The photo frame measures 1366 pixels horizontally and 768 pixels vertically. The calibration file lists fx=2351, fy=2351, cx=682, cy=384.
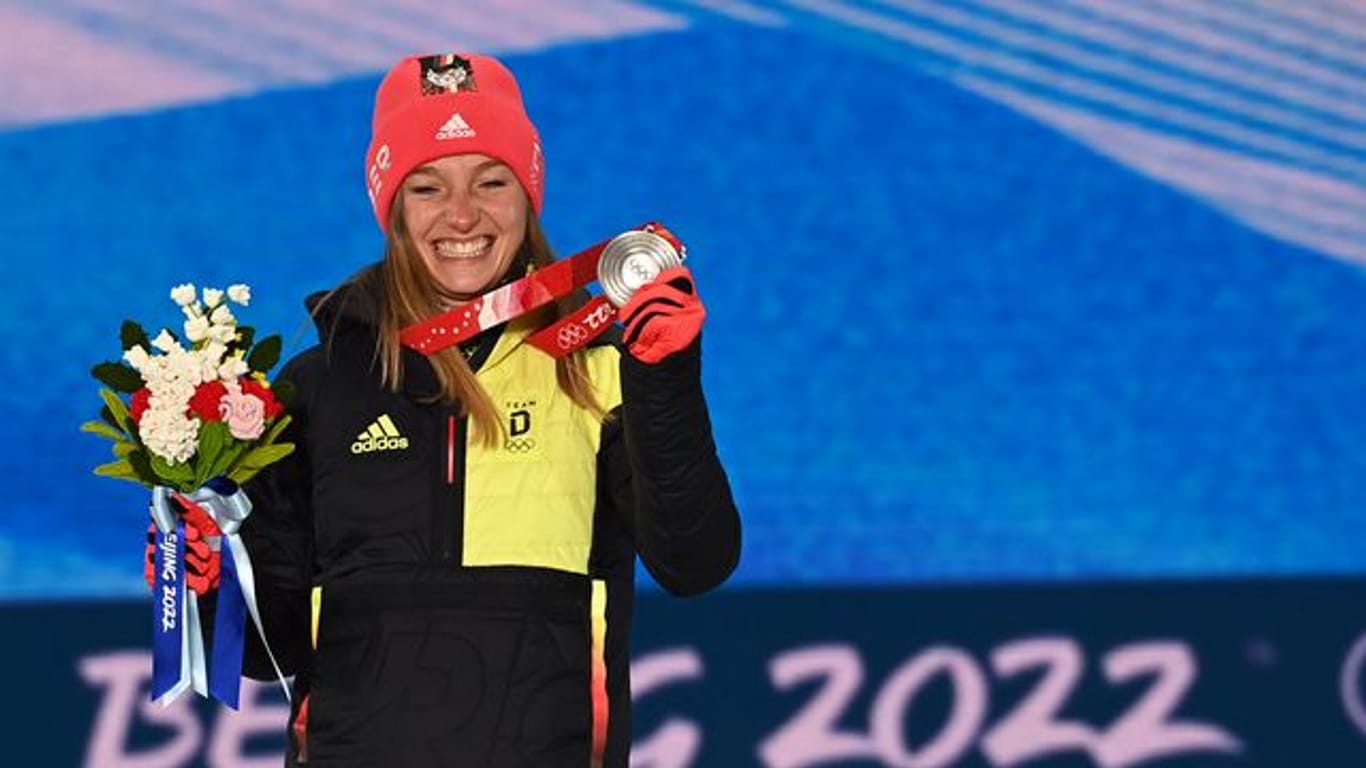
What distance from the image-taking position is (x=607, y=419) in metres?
2.29

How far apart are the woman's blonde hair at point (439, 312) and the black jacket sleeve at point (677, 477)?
0.14 meters

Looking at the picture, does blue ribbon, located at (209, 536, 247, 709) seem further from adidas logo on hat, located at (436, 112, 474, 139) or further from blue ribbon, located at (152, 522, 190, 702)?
adidas logo on hat, located at (436, 112, 474, 139)

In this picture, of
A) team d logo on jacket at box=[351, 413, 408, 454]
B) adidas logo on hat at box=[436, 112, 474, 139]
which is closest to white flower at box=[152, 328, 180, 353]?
team d logo on jacket at box=[351, 413, 408, 454]

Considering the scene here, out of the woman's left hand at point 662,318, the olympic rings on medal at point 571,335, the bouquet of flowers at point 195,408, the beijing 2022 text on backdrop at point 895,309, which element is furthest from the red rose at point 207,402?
the beijing 2022 text on backdrop at point 895,309

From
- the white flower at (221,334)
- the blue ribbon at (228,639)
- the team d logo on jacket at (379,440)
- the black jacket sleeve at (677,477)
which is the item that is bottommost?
the blue ribbon at (228,639)

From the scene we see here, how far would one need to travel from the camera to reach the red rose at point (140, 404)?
7.51ft

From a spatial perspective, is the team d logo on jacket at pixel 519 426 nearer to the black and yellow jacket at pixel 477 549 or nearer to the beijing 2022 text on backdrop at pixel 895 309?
the black and yellow jacket at pixel 477 549

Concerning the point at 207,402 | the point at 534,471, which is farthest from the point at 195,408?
the point at 534,471

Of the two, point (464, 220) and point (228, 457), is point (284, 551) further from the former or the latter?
point (464, 220)

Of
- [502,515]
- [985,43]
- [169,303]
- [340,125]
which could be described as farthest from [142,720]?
[502,515]

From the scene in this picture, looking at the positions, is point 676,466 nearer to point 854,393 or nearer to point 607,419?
point 607,419

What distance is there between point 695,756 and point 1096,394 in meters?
1.22

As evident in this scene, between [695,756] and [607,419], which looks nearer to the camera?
[607,419]

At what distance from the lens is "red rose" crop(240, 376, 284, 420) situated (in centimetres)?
227
